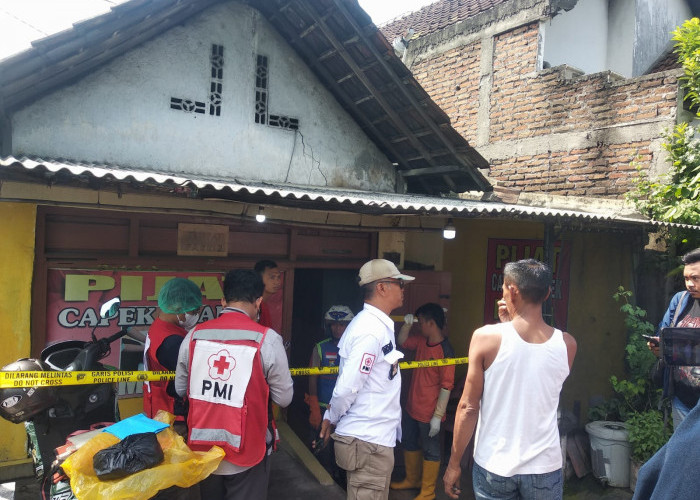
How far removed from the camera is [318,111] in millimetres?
6562

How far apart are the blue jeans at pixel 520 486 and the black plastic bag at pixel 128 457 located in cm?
192

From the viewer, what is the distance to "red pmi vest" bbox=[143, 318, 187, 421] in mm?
3600

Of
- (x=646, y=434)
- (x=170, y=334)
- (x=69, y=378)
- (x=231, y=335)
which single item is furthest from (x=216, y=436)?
(x=646, y=434)

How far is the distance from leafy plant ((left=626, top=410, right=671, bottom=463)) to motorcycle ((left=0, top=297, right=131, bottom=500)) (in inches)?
214

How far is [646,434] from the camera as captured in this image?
18.5ft

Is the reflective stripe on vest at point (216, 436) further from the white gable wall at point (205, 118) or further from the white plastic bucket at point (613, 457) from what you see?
the white plastic bucket at point (613, 457)

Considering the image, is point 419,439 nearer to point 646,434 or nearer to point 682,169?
point 646,434

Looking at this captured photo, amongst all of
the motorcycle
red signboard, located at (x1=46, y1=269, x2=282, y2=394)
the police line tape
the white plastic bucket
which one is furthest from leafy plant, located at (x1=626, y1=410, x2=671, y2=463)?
the motorcycle

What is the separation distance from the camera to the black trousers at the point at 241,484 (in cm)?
320

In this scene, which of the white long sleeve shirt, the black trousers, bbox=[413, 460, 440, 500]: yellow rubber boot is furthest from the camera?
bbox=[413, 460, 440, 500]: yellow rubber boot

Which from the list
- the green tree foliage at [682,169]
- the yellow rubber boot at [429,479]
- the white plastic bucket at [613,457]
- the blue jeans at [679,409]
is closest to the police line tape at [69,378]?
the yellow rubber boot at [429,479]

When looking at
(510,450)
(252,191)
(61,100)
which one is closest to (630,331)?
(510,450)

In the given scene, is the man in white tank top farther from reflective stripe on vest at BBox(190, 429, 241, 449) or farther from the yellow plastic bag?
the yellow plastic bag

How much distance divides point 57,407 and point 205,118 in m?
3.53
